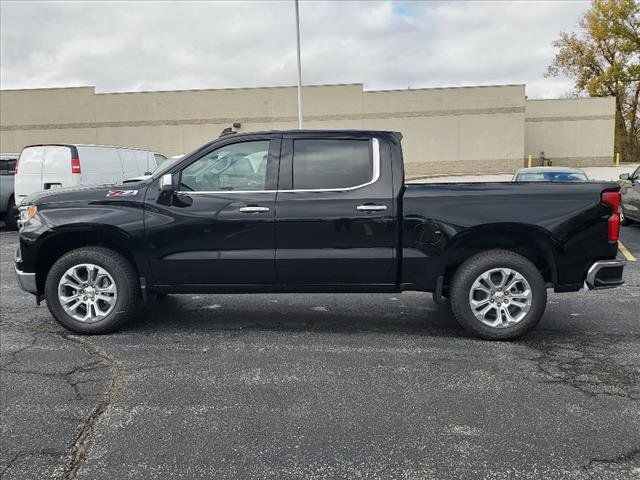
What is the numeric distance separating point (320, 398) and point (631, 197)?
1054 centimetres

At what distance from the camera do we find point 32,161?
40.0 ft

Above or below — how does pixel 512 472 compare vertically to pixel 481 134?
below

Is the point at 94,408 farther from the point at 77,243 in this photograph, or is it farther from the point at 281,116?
the point at 281,116

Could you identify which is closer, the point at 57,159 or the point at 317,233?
the point at 317,233

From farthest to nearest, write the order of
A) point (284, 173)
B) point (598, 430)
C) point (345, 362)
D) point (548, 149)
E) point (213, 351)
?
point (548, 149)
point (284, 173)
point (213, 351)
point (345, 362)
point (598, 430)

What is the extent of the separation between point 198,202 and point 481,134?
3275 centimetres

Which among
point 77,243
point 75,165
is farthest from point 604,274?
point 75,165

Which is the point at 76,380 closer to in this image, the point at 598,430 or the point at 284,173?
A: the point at 284,173

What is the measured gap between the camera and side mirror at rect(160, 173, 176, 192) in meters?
5.14

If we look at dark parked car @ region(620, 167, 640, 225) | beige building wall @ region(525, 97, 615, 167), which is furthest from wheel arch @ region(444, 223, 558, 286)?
beige building wall @ region(525, 97, 615, 167)

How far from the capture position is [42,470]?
9.92 ft

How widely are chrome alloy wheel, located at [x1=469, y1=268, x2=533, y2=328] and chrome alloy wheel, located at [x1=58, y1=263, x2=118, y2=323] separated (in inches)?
130

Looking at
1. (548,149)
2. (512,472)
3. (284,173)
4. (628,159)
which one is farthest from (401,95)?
(512,472)

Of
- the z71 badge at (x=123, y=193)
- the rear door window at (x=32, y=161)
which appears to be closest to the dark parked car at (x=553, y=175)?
the z71 badge at (x=123, y=193)
